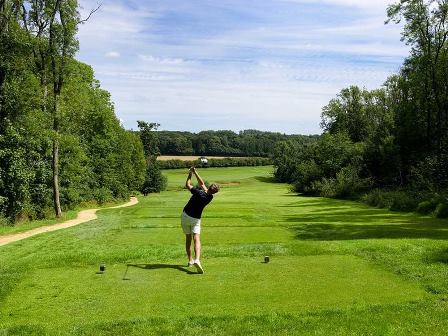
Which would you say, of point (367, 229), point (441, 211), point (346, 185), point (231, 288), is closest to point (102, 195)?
point (346, 185)

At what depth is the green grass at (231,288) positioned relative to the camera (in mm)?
7855

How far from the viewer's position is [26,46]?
27641 mm

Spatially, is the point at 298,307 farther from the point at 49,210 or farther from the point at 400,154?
the point at 400,154

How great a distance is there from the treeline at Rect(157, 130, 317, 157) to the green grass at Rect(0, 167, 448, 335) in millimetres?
122783

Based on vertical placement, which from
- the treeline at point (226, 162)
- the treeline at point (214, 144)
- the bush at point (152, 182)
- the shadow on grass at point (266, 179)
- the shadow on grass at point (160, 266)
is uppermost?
the treeline at point (214, 144)

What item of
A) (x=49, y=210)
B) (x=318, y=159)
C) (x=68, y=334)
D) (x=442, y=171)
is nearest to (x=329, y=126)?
(x=318, y=159)

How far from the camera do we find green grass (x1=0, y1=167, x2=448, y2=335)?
25.8 feet

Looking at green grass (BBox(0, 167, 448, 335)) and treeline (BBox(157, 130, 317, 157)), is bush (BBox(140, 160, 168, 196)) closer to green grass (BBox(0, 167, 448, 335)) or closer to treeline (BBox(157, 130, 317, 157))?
treeline (BBox(157, 130, 317, 157))

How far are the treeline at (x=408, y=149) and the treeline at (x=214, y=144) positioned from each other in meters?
71.5

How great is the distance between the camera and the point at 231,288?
9789 mm

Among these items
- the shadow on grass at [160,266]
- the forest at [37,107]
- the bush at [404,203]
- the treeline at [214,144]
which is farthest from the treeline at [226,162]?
the shadow on grass at [160,266]

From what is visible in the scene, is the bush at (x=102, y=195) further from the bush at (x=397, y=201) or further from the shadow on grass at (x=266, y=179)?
the shadow on grass at (x=266, y=179)

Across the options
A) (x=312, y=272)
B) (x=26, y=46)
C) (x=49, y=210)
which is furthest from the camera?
(x=49, y=210)

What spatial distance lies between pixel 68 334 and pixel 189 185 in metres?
5.45
